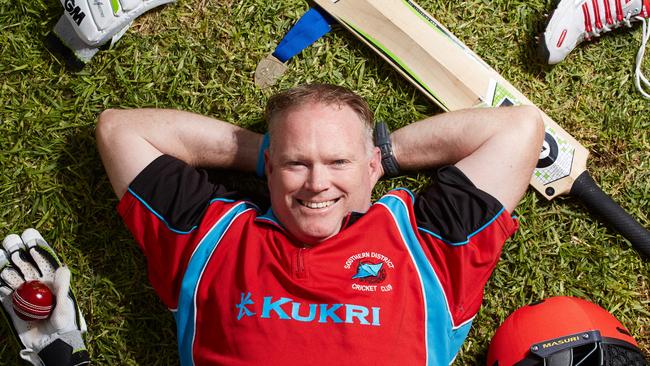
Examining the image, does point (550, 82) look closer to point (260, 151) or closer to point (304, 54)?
point (304, 54)

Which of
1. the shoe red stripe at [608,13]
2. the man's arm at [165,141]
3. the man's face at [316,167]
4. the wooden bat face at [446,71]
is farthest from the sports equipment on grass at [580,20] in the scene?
the man's arm at [165,141]

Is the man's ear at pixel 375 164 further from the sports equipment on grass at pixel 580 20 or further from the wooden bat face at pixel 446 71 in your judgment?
the sports equipment on grass at pixel 580 20

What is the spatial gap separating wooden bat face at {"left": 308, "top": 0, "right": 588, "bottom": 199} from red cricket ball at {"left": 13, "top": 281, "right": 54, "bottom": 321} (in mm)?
2342

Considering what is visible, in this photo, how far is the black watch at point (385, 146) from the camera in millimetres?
3398

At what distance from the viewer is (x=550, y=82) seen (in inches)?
145

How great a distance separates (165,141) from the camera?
10.9ft

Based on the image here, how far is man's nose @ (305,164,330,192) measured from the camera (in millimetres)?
2789

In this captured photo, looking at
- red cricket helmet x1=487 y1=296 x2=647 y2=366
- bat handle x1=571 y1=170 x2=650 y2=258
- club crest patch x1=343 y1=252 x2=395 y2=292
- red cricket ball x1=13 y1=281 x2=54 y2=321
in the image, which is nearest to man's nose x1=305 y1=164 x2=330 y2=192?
club crest patch x1=343 y1=252 x2=395 y2=292

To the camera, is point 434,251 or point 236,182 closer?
point 434,251

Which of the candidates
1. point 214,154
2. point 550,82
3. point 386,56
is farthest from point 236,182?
point 550,82

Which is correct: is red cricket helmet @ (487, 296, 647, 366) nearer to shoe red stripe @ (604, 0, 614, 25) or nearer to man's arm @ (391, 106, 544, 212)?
man's arm @ (391, 106, 544, 212)

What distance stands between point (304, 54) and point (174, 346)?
1.88m

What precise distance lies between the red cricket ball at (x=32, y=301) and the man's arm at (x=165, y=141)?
754mm

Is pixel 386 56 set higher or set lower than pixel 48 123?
higher
